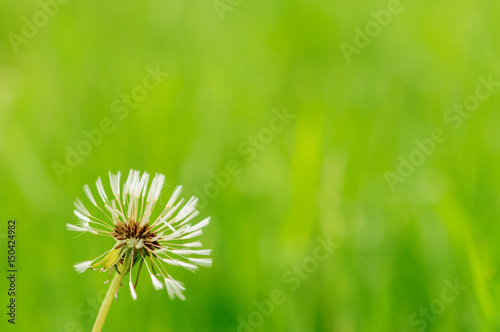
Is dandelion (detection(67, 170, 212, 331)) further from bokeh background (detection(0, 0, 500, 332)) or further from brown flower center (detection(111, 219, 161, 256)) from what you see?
bokeh background (detection(0, 0, 500, 332))

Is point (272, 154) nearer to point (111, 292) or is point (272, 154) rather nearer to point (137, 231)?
point (137, 231)

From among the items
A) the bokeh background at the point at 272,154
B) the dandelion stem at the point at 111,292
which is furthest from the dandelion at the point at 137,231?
the bokeh background at the point at 272,154

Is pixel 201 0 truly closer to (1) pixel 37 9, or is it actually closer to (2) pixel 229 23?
(2) pixel 229 23

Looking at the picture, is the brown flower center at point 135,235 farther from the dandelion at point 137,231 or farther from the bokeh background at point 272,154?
the bokeh background at point 272,154

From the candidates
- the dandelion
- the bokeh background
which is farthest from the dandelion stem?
the bokeh background

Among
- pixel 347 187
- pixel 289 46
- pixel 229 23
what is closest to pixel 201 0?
pixel 229 23

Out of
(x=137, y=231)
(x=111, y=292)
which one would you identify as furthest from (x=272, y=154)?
(x=111, y=292)
